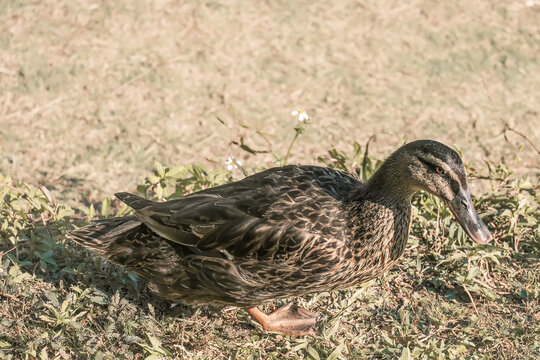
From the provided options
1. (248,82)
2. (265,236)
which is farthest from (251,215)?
(248,82)

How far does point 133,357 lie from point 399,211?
1.74 m

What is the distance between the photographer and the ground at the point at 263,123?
162 inches

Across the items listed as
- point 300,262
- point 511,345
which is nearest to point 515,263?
point 511,345

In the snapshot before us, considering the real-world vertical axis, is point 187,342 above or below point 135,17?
below

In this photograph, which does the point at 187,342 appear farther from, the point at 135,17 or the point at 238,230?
the point at 135,17

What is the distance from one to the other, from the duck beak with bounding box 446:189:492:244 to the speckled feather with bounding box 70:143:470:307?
291mm

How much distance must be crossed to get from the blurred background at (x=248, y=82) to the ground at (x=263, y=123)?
2cm

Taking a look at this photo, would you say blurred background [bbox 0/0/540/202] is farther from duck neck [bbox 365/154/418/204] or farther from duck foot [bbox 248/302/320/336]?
duck foot [bbox 248/302/320/336]

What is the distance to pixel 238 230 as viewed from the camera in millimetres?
3797

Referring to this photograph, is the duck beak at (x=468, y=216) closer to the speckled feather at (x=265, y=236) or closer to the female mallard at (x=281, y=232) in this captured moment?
the female mallard at (x=281, y=232)

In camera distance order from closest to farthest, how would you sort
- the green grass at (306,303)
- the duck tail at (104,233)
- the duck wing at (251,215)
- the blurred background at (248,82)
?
1. the duck wing at (251,215)
2. the green grass at (306,303)
3. the duck tail at (104,233)
4. the blurred background at (248,82)

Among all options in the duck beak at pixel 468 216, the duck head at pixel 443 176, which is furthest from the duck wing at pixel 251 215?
the duck beak at pixel 468 216

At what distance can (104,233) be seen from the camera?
4141mm

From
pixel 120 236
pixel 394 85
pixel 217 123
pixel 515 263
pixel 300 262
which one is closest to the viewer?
pixel 300 262
